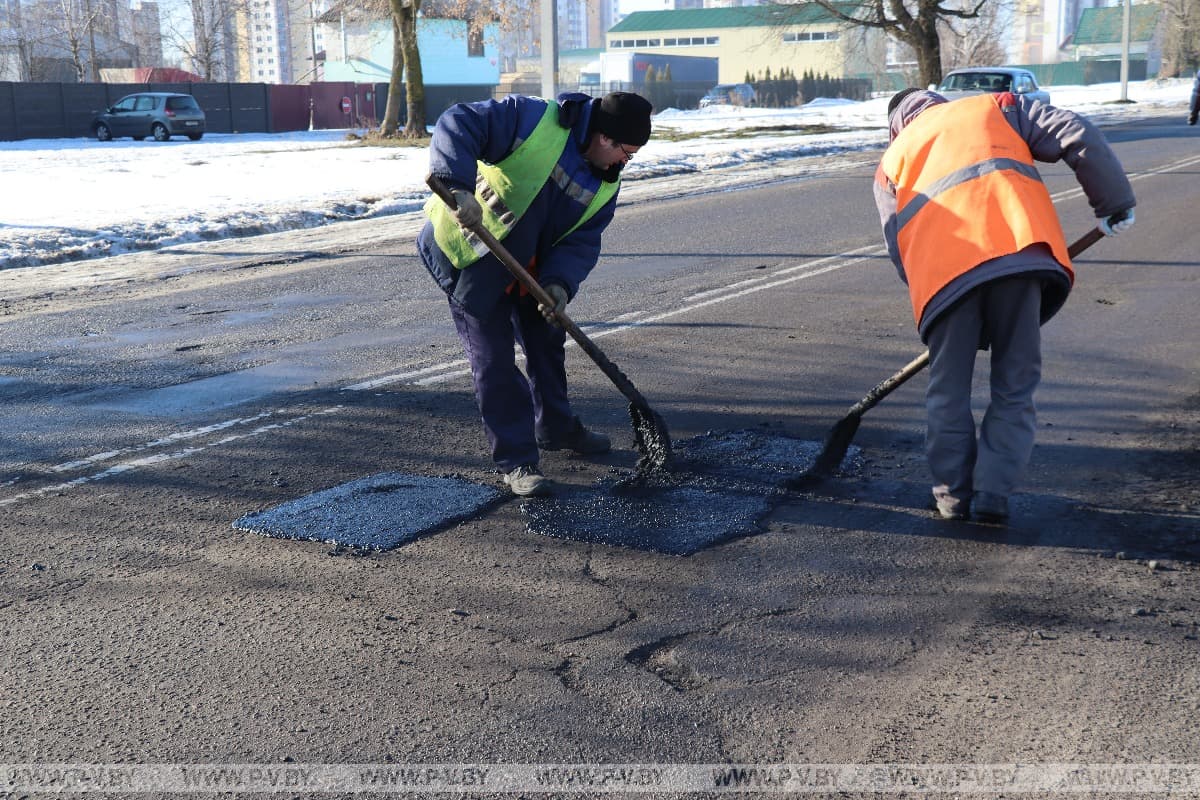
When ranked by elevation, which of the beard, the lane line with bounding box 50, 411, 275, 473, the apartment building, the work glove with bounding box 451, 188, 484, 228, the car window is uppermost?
the apartment building

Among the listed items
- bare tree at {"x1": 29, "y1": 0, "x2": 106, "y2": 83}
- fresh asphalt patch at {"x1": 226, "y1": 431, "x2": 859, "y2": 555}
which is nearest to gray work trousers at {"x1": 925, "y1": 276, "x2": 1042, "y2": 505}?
fresh asphalt patch at {"x1": 226, "y1": 431, "x2": 859, "y2": 555}

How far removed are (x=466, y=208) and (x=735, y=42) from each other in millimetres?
95561

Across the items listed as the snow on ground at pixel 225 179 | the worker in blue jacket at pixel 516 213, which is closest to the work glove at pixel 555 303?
the worker in blue jacket at pixel 516 213

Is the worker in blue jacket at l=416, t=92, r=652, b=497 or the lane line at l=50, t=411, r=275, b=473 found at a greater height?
the worker in blue jacket at l=416, t=92, r=652, b=497

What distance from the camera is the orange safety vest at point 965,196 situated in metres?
4.01

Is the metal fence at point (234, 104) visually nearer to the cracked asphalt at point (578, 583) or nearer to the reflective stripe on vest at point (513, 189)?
the cracked asphalt at point (578, 583)

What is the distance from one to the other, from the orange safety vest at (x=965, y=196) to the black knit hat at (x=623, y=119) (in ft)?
2.97

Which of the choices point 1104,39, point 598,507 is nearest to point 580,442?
point 598,507

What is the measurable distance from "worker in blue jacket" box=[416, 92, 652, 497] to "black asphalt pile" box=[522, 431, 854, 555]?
0.23 meters

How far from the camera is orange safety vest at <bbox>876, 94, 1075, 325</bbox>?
4.01 meters

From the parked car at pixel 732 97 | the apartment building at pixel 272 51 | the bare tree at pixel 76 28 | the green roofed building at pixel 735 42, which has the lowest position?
the parked car at pixel 732 97

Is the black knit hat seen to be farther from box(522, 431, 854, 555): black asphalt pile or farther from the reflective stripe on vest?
box(522, 431, 854, 555): black asphalt pile

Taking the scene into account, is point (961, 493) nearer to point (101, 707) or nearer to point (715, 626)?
point (715, 626)

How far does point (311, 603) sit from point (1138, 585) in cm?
248
